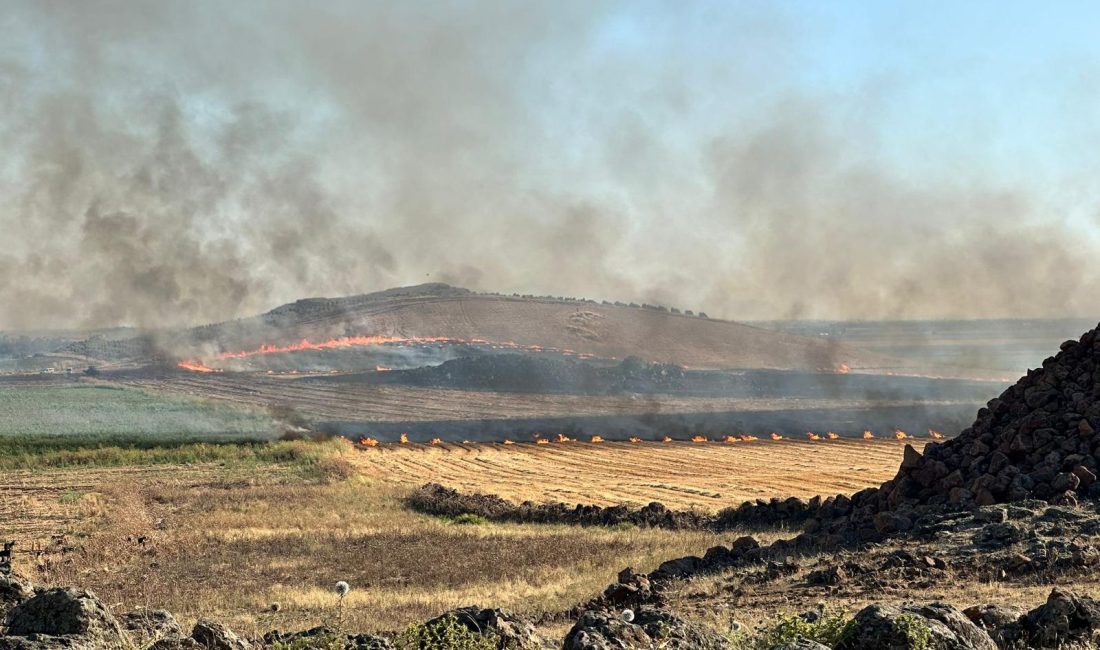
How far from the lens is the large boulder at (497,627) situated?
425 inches

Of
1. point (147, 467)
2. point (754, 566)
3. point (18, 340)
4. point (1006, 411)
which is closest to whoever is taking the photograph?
point (754, 566)

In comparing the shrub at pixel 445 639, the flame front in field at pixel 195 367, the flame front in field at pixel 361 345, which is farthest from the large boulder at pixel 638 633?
the flame front in field at pixel 361 345

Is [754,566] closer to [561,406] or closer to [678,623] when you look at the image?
[678,623]

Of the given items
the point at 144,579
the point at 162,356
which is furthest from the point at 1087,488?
the point at 162,356

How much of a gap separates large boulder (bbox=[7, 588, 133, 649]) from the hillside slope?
101236 millimetres

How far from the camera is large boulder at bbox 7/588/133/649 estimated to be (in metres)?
10.7

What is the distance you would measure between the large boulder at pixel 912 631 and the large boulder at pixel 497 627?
3.02m

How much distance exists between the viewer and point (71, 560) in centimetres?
2805

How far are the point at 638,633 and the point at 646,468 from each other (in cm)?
4353

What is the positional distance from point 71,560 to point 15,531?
7179mm

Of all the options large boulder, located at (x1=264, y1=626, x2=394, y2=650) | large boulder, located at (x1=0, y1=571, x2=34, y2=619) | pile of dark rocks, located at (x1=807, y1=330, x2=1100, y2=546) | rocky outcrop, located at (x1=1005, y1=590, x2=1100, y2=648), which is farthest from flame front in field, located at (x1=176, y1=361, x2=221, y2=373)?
rocky outcrop, located at (x1=1005, y1=590, x2=1100, y2=648)

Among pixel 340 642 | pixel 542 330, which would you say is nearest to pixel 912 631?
pixel 340 642

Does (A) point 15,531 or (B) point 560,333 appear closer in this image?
(A) point 15,531

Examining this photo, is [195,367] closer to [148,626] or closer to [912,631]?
[148,626]
